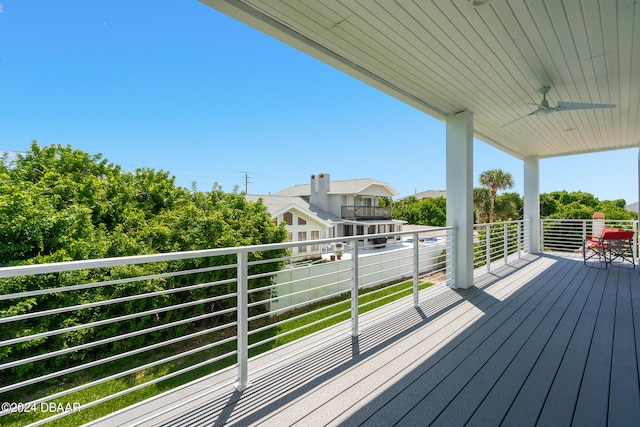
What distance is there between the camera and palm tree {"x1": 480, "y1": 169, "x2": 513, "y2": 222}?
69.6 feet

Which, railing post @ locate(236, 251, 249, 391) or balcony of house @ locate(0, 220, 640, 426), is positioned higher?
railing post @ locate(236, 251, 249, 391)

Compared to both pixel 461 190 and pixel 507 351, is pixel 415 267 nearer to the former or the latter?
pixel 507 351

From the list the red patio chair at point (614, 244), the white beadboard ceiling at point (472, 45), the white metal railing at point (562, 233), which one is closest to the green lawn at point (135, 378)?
the white beadboard ceiling at point (472, 45)

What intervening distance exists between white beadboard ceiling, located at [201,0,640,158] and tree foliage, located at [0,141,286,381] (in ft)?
16.0

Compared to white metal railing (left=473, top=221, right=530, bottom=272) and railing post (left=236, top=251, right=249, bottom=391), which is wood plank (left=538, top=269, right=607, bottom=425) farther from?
white metal railing (left=473, top=221, right=530, bottom=272)

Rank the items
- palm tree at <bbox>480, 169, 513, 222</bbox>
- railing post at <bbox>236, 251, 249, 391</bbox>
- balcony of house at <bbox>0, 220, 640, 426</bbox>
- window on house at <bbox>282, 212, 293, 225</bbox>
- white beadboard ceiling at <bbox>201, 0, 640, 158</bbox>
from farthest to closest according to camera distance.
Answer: palm tree at <bbox>480, 169, 513, 222</bbox> < window on house at <bbox>282, 212, 293, 225</bbox> < white beadboard ceiling at <bbox>201, 0, 640, 158</bbox> < railing post at <bbox>236, 251, 249, 391</bbox> < balcony of house at <bbox>0, 220, 640, 426</bbox>

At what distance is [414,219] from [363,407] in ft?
87.8

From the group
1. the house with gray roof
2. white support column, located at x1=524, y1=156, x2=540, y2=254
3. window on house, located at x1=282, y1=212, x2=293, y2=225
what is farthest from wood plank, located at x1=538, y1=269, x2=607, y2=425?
the house with gray roof

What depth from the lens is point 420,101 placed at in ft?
12.2

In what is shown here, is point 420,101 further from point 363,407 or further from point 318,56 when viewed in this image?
point 363,407

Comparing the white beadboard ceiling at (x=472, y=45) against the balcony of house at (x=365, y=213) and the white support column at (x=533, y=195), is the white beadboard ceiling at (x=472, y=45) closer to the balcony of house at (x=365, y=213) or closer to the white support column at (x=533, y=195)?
the white support column at (x=533, y=195)

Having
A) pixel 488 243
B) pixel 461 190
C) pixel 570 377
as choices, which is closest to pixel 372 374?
pixel 570 377

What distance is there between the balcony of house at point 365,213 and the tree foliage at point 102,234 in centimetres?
1046

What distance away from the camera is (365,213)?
19.0m
